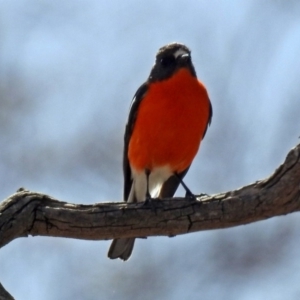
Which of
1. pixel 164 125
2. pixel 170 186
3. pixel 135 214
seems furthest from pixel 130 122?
pixel 135 214

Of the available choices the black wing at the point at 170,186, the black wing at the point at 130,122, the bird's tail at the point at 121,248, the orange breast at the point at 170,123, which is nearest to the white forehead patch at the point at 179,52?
the orange breast at the point at 170,123

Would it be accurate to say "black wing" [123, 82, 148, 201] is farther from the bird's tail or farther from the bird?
the bird's tail

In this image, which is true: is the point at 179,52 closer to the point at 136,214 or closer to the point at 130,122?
the point at 130,122

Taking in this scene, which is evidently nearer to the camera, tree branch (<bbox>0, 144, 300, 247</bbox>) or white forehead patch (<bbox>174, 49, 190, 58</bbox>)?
tree branch (<bbox>0, 144, 300, 247</bbox>)

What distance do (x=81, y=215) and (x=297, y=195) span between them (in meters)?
1.64

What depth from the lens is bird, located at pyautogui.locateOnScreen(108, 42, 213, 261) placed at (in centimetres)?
653

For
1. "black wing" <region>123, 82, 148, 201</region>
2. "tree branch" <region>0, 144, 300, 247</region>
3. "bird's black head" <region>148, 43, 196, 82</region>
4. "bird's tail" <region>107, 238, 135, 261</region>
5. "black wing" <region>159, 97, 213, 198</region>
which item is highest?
"bird's black head" <region>148, 43, 196, 82</region>

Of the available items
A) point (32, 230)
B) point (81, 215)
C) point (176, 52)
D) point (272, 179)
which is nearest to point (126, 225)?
point (81, 215)

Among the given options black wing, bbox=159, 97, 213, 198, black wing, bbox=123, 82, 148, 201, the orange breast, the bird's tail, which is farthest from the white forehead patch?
the bird's tail

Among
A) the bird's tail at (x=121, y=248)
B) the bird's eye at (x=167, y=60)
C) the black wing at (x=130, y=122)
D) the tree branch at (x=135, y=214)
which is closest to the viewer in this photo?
the tree branch at (x=135, y=214)

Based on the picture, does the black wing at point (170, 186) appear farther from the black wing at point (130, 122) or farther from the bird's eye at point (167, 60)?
the bird's eye at point (167, 60)

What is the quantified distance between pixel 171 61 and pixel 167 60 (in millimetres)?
49

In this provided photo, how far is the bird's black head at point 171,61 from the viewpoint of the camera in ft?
22.6

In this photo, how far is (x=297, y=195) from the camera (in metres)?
4.88
